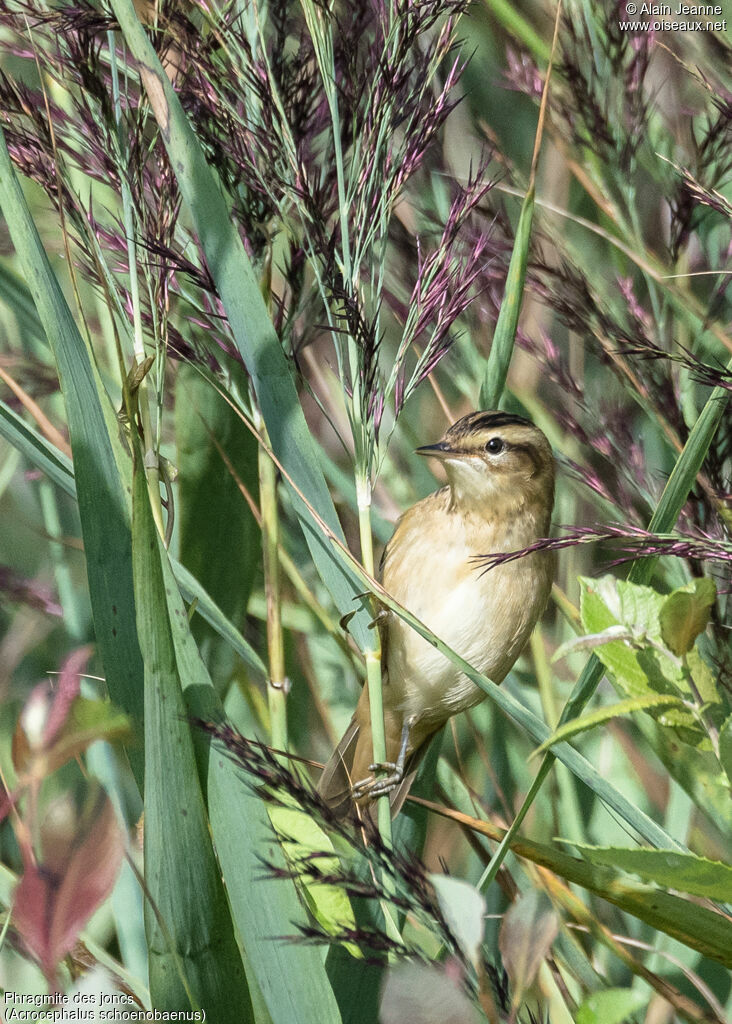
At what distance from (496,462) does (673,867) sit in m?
Answer: 0.80

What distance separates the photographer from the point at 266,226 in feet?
3.81

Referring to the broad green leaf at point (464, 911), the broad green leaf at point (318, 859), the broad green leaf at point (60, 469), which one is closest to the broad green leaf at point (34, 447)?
the broad green leaf at point (60, 469)

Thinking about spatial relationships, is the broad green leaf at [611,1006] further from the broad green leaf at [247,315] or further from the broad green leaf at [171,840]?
the broad green leaf at [247,315]

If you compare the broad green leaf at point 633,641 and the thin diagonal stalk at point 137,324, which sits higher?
the thin diagonal stalk at point 137,324

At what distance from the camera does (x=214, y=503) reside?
1.38 meters

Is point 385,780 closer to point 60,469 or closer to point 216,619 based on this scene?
point 216,619

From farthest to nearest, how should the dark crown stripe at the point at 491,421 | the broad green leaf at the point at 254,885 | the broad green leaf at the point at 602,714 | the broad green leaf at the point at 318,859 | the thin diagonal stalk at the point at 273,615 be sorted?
the dark crown stripe at the point at 491,421
the thin diagonal stalk at the point at 273,615
the broad green leaf at the point at 318,859
the broad green leaf at the point at 254,885
the broad green leaf at the point at 602,714

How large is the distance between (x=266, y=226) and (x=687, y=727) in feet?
2.37

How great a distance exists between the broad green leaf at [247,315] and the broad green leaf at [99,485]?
0.13 m

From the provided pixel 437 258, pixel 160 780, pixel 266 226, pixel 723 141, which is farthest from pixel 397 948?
pixel 723 141

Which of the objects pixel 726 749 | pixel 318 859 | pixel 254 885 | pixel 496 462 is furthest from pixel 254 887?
→ pixel 496 462

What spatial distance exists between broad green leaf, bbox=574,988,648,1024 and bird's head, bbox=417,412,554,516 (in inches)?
31.0

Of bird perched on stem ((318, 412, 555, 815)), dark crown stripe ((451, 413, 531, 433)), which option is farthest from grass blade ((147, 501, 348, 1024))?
dark crown stripe ((451, 413, 531, 433))

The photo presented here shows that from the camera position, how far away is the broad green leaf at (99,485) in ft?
2.83
